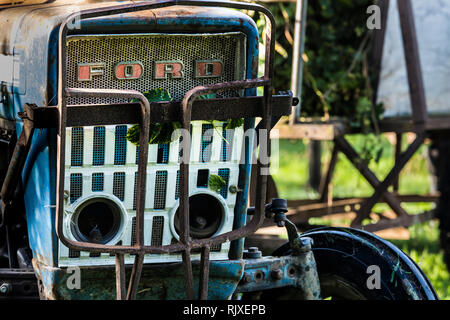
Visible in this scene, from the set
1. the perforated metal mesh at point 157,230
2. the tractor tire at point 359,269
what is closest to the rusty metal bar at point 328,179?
the tractor tire at point 359,269

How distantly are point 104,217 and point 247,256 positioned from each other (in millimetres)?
737

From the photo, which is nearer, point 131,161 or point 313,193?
point 131,161

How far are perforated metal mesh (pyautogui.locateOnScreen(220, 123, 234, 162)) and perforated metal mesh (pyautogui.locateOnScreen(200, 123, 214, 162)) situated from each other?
0.21ft

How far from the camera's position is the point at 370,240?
13.8ft

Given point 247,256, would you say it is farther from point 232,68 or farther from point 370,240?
point 232,68

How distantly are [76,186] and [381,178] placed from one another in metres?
8.55

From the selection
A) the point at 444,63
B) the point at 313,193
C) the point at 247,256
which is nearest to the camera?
the point at 247,256

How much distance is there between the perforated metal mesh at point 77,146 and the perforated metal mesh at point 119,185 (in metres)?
0.16

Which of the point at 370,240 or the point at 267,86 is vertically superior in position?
the point at 267,86

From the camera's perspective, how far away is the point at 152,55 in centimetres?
370

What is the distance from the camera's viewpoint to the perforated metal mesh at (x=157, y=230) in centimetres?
380

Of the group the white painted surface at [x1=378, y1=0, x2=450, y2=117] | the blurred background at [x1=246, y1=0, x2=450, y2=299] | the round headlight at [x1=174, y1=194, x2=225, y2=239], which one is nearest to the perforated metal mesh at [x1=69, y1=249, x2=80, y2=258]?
the round headlight at [x1=174, y1=194, x2=225, y2=239]

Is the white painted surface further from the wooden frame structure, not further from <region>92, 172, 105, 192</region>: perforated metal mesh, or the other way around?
<region>92, 172, 105, 192</region>: perforated metal mesh

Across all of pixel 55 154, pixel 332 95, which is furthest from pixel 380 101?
pixel 55 154
